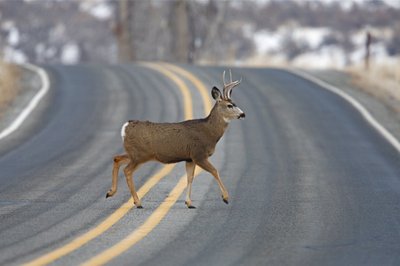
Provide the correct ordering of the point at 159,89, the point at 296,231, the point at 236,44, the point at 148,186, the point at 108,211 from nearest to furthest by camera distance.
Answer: the point at 296,231 < the point at 108,211 < the point at 148,186 < the point at 159,89 < the point at 236,44

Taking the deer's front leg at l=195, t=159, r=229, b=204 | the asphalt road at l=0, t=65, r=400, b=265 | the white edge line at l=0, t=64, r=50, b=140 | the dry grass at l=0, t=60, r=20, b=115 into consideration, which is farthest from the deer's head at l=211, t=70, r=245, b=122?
the dry grass at l=0, t=60, r=20, b=115

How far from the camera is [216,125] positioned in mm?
13000

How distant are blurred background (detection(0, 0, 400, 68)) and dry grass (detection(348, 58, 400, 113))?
18.8 m

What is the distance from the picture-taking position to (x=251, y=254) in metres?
10.2

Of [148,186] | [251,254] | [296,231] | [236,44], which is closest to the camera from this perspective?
[251,254]

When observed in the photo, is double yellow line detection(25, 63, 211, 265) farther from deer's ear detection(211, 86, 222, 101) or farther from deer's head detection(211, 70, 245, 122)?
deer's ear detection(211, 86, 222, 101)

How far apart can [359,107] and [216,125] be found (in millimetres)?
11003

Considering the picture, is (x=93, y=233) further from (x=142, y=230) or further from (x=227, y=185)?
(x=227, y=185)

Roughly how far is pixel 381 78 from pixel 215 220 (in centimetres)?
1697

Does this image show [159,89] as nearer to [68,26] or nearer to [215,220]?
[215,220]

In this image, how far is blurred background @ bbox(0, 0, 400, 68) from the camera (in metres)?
52.0

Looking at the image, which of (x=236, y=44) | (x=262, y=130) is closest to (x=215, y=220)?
(x=262, y=130)

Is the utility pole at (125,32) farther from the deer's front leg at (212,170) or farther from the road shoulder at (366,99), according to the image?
the deer's front leg at (212,170)

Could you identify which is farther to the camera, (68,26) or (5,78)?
(68,26)
